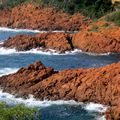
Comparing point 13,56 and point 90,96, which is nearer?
point 90,96

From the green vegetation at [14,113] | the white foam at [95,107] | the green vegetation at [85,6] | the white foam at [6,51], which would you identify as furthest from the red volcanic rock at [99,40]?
the green vegetation at [14,113]

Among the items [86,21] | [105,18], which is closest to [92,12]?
[86,21]

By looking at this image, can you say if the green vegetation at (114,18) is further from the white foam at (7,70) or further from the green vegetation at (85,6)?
the white foam at (7,70)

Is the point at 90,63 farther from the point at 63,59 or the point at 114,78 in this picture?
the point at 114,78

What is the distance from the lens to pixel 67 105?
52.2 metres

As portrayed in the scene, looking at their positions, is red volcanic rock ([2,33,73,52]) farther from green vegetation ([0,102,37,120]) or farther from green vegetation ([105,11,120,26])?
green vegetation ([0,102,37,120])

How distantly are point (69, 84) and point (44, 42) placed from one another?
115 feet

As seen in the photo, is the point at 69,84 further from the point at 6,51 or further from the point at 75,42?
the point at 6,51

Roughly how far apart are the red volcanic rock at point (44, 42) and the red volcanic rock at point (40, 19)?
2326 cm

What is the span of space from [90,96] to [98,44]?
3341 centimetres

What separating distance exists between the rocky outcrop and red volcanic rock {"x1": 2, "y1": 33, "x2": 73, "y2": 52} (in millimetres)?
→ 27610

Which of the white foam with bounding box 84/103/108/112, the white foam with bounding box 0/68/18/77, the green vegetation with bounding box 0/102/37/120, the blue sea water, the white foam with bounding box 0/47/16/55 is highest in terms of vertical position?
the green vegetation with bounding box 0/102/37/120

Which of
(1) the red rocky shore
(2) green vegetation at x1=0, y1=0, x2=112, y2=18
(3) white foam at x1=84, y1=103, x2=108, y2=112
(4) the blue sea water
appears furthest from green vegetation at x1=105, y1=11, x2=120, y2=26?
(3) white foam at x1=84, y1=103, x2=108, y2=112

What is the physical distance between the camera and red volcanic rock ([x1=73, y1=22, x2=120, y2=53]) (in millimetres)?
85000
